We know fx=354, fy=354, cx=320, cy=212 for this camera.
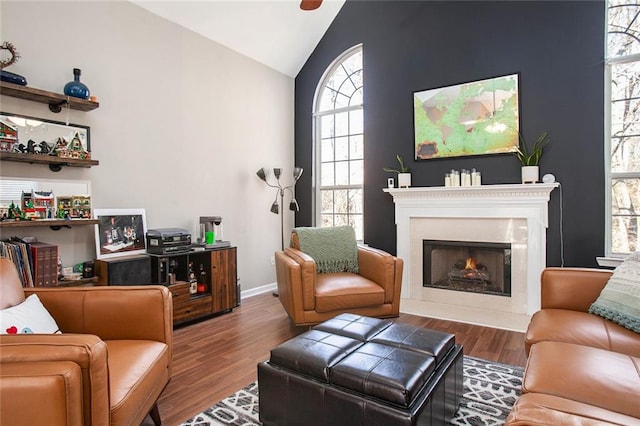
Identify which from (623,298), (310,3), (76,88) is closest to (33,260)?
(76,88)

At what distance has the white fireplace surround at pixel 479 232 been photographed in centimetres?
342

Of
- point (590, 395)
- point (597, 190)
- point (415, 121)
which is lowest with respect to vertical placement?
point (590, 395)

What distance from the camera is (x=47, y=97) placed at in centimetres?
263

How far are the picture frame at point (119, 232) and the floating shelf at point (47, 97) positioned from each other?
2.80 feet

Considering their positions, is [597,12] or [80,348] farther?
[597,12]

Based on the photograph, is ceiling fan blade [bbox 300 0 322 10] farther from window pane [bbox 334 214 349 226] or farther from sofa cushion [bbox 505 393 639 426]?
sofa cushion [bbox 505 393 639 426]

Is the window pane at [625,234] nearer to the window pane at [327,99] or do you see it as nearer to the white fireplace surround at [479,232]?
the white fireplace surround at [479,232]

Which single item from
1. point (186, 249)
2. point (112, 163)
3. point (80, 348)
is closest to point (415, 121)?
point (186, 249)

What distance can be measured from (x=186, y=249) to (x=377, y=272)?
182cm

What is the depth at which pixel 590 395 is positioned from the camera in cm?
121

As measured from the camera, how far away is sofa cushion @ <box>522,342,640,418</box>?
3.90 feet

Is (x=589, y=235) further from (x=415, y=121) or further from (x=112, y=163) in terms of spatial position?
(x=112, y=163)

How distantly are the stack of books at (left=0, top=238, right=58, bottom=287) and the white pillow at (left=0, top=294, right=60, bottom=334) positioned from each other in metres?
0.88

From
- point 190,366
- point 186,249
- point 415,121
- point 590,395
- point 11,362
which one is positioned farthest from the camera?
point 415,121
